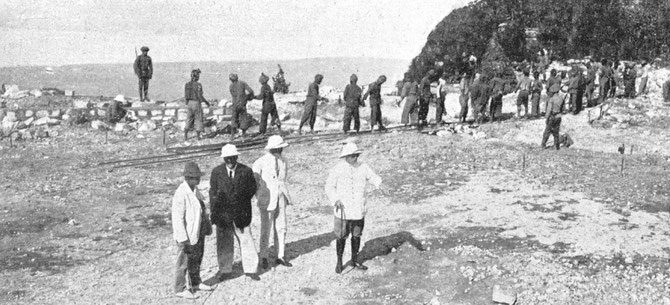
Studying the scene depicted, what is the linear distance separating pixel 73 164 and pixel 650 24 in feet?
81.6

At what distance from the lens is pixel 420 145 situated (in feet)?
48.8

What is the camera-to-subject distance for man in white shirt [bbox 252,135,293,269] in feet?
24.9

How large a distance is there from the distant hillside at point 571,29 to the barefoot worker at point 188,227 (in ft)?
81.2

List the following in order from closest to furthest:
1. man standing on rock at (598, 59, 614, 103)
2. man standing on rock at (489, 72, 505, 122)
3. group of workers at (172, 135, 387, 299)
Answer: group of workers at (172, 135, 387, 299) → man standing on rock at (489, 72, 505, 122) → man standing on rock at (598, 59, 614, 103)

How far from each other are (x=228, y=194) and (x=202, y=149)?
8.32 meters

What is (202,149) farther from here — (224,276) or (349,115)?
(224,276)

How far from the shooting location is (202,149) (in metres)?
15.1

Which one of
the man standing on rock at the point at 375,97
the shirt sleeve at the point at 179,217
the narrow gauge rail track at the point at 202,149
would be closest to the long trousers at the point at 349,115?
the narrow gauge rail track at the point at 202,149

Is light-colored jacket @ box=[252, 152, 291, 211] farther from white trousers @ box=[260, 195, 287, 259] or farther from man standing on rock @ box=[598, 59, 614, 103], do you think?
man standing on rock @ box=[598, 59, 614, 103]

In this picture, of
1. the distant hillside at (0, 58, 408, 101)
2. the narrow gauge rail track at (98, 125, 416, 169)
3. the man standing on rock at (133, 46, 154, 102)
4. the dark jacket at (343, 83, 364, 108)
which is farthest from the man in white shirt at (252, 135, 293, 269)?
the distant hillside at (0, 58, 408, 101)

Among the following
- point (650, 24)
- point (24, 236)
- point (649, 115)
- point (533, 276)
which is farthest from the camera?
point (650, 24)

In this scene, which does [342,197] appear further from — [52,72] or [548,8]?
[52,72]

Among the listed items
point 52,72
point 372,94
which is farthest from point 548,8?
point 52,72

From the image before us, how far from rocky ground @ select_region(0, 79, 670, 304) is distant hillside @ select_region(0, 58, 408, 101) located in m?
23.7
